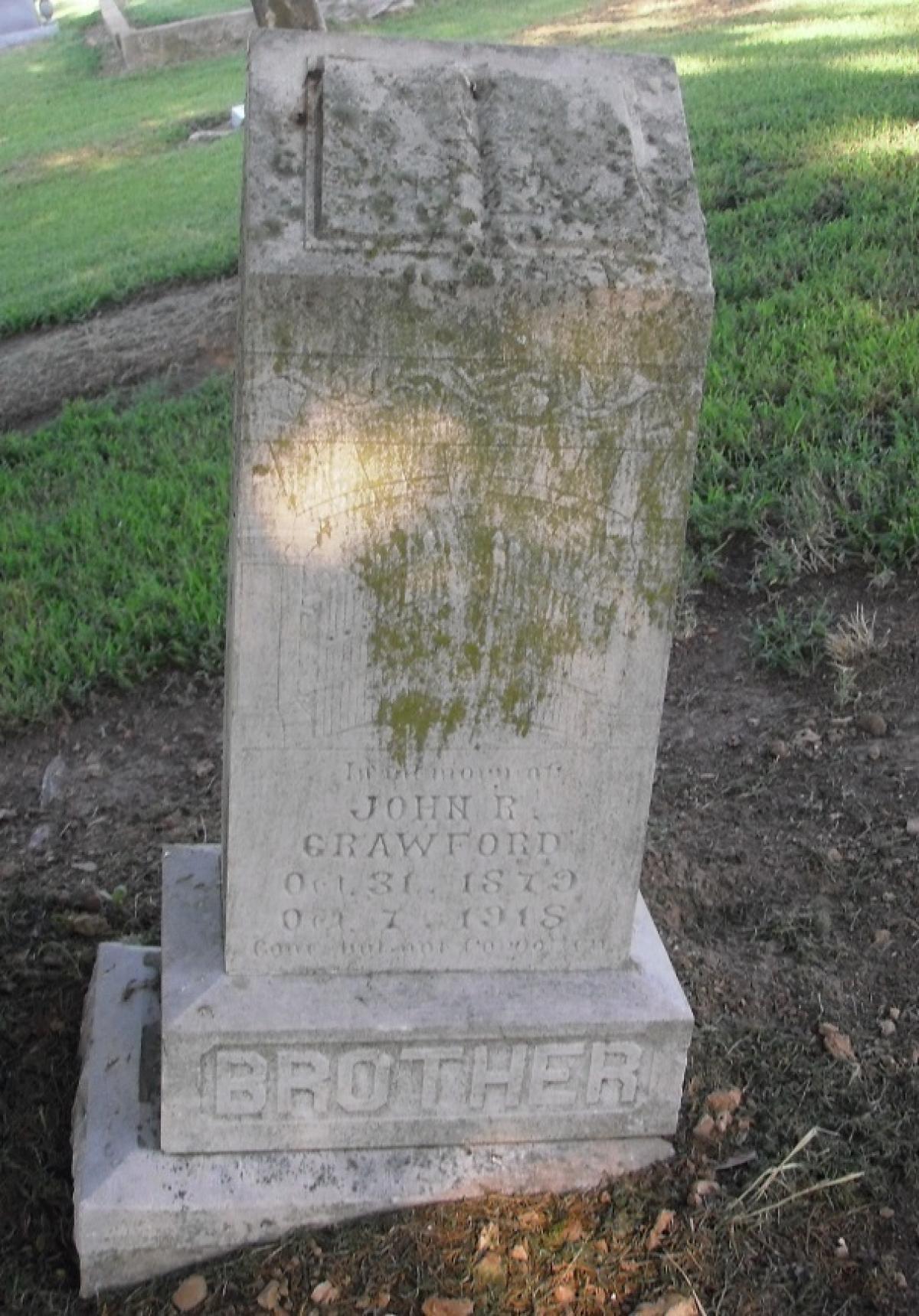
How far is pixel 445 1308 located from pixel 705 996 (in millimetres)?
955

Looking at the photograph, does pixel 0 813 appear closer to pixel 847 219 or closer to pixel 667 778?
pixel 667 778

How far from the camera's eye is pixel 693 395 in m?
2.18

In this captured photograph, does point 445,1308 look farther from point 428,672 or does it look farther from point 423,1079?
point 428,672

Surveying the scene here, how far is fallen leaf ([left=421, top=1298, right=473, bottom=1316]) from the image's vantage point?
2447 millimetres

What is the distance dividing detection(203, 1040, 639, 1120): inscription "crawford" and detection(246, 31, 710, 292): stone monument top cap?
1404 mm

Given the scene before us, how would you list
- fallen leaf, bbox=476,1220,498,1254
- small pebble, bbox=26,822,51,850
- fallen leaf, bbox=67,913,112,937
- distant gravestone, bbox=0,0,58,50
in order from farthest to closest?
distant gravestone, bbox=0,0,58,50 → small pebble, bbox=26,822,51,850 → fallen leaf, bbox=67,913,112,937 → fallen leaf, bbox=476,1220,498,1254

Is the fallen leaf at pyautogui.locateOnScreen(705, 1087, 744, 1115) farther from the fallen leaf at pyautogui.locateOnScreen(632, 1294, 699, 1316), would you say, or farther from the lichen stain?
the lichen stain

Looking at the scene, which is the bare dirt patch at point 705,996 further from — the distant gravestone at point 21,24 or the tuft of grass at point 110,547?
the distant gravestone at point 21,24

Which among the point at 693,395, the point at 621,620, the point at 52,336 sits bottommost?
the point at 52,336

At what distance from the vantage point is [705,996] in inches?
122

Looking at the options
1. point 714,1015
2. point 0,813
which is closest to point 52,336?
point 0,813

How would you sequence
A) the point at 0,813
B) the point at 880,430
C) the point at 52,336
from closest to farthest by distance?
the point at 0,813
the point at 880,430
the point at 52,336

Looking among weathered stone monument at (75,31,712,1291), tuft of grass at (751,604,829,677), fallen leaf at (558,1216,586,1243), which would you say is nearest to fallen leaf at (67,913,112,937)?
weathered stone monument at (75,31,712,1291)

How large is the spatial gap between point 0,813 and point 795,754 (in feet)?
7.22
